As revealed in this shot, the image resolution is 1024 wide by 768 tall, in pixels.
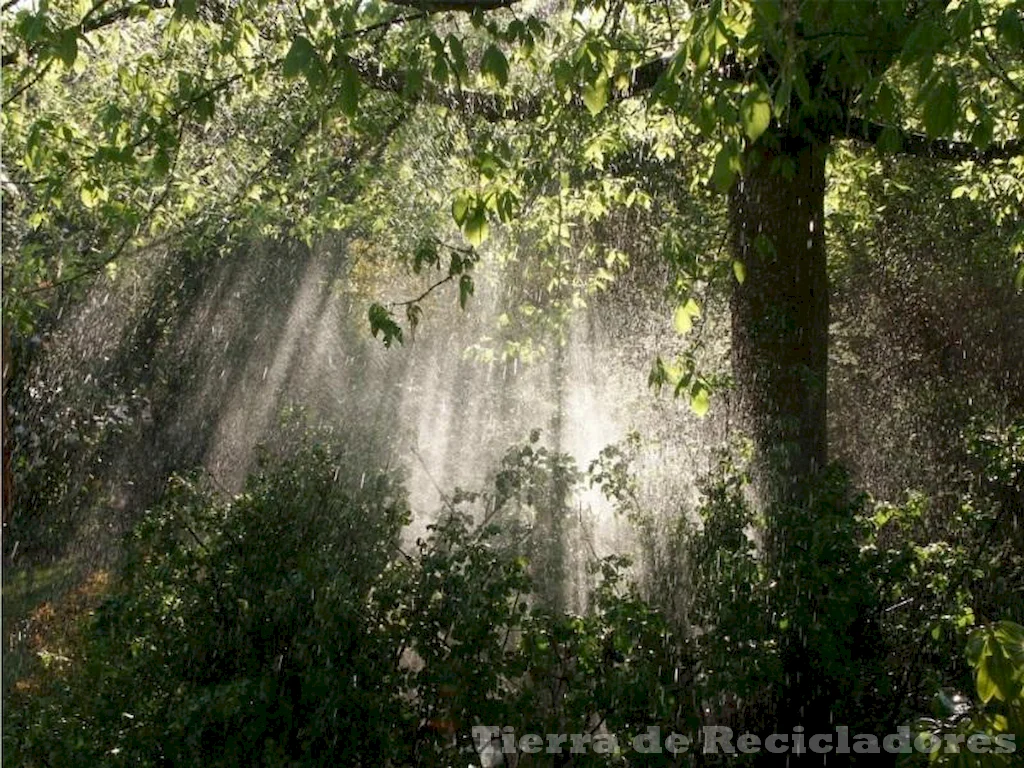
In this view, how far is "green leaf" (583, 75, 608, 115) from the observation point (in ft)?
11.2

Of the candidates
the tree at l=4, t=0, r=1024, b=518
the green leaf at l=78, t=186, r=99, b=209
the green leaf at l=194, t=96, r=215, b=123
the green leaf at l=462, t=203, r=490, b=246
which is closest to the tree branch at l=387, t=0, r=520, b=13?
the tree at l=4, t=0, r=1024, b=518

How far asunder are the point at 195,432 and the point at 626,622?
859 cm

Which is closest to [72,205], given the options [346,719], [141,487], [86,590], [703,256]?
[141,487]

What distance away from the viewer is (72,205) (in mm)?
10133

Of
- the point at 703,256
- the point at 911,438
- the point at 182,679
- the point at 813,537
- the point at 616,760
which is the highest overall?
the point at 703,256

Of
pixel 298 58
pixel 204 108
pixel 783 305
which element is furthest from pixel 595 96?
pixel 783 305

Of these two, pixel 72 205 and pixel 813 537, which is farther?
pixel 72 205

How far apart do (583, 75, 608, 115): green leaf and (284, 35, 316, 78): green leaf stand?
2.49 ft

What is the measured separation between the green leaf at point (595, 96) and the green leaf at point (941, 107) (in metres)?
1.01

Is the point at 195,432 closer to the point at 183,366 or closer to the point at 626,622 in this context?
the point at 183,366

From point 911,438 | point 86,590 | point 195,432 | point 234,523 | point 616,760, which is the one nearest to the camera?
point 616,760

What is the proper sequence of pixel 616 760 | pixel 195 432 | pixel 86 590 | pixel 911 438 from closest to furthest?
pixel 616 760 < pixel 86 590 < pixel 911 438 < pixel 195 432

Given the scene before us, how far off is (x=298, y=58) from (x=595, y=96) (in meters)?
0.82

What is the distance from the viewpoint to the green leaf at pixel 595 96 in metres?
3.41
